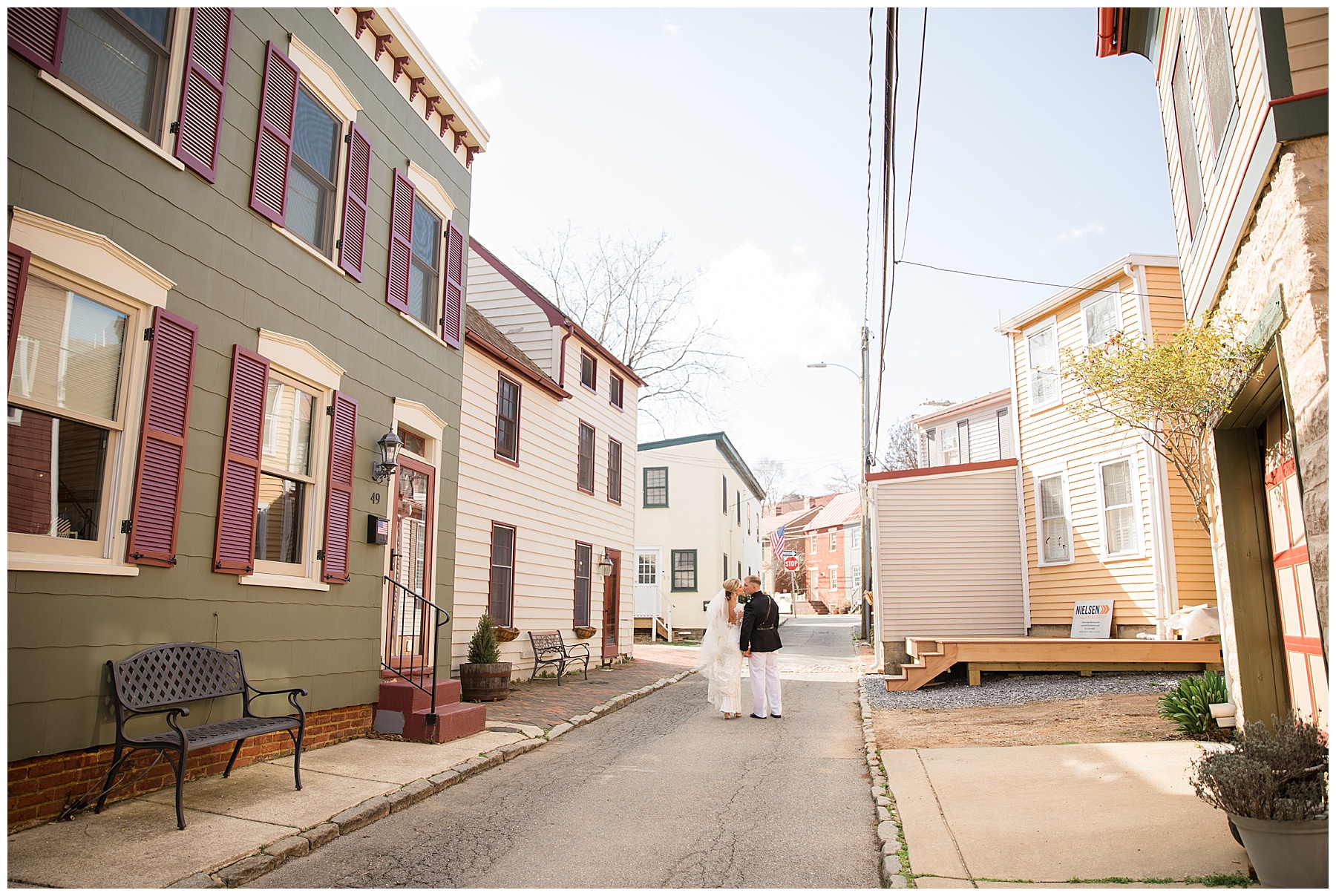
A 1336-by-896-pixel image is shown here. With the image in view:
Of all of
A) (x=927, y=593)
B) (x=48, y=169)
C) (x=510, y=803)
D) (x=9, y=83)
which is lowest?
(x=510, y=803)

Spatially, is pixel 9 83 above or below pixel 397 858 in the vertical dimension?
above

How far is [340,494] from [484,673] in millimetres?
4304

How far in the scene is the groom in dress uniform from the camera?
36.6ft

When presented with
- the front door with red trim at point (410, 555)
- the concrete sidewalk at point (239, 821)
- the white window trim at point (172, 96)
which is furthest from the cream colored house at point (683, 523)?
the white window trim at point (172, 96)

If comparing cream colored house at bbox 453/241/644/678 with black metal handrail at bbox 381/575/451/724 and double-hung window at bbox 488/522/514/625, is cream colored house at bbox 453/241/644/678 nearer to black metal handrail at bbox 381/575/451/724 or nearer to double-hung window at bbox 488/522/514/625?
double-hung window at bbox 488/522/514/625

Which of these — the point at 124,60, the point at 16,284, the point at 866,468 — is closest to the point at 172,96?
the point at 124,60

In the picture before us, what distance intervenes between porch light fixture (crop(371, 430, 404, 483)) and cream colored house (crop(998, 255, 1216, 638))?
1102 centimetres

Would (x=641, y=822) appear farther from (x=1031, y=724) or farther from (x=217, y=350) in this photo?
(x=1031, y=724)

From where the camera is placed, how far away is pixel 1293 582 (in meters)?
6.18

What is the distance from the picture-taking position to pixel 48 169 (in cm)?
544

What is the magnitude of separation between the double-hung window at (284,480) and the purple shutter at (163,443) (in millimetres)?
1016

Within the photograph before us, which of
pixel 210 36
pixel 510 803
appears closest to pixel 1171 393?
pixel 510 803

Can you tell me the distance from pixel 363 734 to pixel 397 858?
3.95 m

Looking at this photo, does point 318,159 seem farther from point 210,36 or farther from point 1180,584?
point 1180,584
